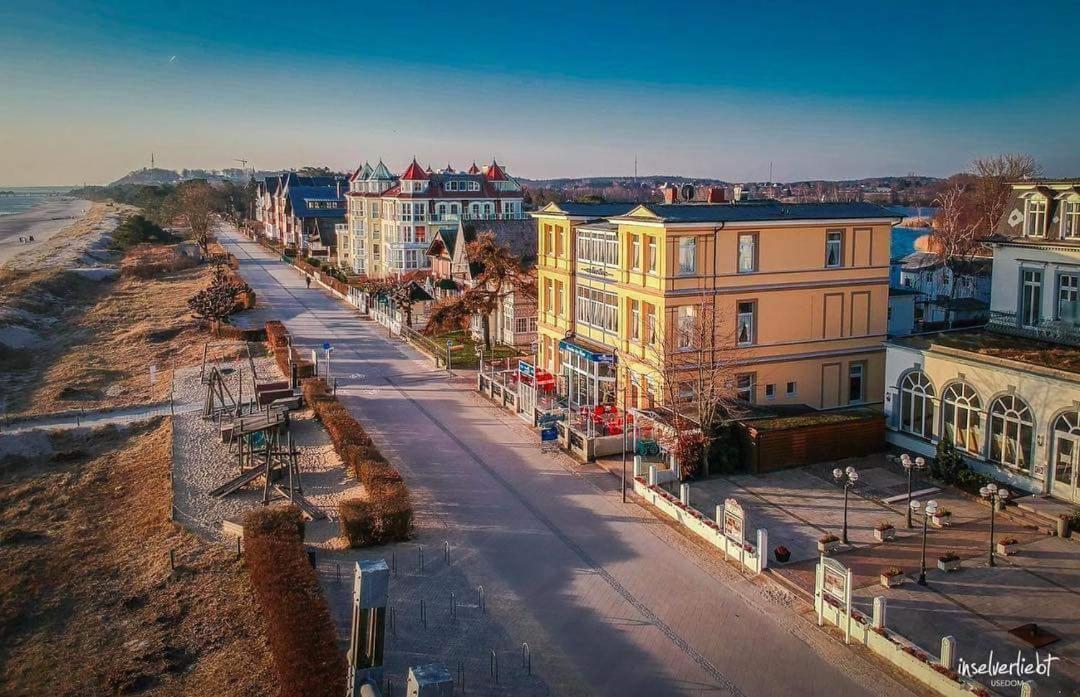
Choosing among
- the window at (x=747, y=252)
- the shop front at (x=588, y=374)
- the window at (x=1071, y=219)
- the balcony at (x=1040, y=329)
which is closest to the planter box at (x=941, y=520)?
the balcony at (x=1040, y=329)

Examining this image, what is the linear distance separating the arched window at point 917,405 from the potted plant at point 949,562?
7.70 m

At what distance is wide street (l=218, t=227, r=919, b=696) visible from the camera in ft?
46.5

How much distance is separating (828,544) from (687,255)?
10.8 m

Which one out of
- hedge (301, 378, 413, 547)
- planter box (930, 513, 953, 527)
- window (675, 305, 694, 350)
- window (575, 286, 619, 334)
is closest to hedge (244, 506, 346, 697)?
hedge (301, 378, 413, 547)

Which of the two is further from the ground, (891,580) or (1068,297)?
(1068,297)

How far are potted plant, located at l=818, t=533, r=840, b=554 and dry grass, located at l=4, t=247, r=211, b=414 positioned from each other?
2597cm

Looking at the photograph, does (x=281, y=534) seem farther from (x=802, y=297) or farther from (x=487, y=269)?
(x=487, y=269)

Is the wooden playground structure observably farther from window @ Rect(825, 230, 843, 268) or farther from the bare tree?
window @ Rect(825, 230, 843, 268)

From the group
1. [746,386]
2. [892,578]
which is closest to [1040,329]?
[746,386]

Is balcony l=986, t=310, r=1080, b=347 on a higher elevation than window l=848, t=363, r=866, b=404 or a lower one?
higher

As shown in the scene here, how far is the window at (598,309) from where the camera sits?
29609 millimetres

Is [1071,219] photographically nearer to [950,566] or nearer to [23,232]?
[950,566]

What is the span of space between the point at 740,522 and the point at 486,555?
217 inches

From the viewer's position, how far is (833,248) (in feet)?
94.8
